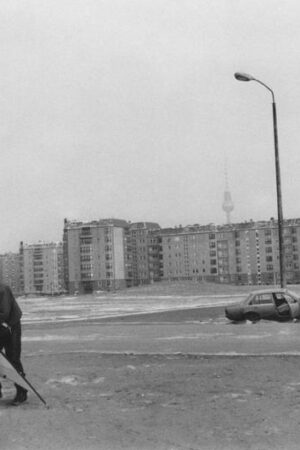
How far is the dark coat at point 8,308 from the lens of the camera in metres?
6.52

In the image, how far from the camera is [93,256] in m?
183

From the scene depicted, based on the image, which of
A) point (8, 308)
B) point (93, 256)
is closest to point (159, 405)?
point (8, 308)

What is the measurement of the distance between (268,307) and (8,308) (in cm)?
1375

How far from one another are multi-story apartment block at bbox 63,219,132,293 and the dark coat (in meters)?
175

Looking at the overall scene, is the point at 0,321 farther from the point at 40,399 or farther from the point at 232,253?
the point at 232,253

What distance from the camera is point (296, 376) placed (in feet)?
26.7

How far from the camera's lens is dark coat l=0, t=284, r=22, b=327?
21.4 feet

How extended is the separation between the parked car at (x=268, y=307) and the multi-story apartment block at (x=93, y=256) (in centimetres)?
16295

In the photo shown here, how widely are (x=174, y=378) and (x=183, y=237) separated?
7167 inches

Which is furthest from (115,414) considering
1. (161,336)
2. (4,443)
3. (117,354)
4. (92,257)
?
(92,257)

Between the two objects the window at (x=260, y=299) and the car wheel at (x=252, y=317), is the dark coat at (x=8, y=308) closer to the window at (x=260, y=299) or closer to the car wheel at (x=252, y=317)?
the car wheel at (x=252, y=317)

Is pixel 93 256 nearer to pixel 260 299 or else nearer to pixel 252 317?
pixel 260 299

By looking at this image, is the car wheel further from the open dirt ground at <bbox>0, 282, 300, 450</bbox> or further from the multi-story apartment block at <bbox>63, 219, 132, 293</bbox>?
the multi-story apartment block at <bbox>63, 219, 132, 293</bbox>

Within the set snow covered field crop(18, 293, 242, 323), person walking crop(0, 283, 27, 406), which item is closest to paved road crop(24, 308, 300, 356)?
person walking crop(0, 283, 27, 406)
